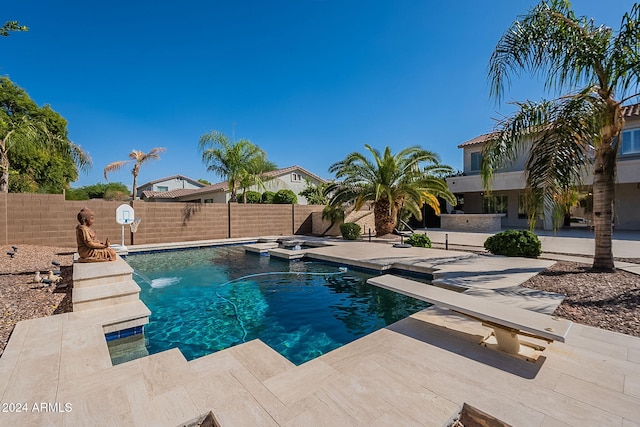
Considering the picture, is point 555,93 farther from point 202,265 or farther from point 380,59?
point 202,265

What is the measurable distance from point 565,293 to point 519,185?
49.1ft

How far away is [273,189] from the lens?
26.0 m

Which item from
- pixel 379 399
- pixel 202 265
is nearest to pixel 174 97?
pixel 202 265

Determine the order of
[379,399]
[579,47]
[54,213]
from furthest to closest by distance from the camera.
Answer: [54,213], [579,47], [379,399]

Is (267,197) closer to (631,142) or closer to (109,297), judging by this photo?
(109,297)

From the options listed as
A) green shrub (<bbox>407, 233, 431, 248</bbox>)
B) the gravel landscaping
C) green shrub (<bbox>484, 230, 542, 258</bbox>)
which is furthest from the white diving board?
green shrub (<bbox>407, 233, 431, 248</bbox>)

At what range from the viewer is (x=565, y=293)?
5.55 metres

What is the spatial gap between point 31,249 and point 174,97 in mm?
10903

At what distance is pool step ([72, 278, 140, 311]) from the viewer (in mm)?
4891

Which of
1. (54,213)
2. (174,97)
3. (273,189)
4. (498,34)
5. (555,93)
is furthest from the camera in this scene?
(273,189)

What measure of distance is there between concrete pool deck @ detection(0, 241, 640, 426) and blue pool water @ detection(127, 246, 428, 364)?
3.84 ft

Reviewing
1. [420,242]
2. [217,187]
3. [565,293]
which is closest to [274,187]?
[217,187]

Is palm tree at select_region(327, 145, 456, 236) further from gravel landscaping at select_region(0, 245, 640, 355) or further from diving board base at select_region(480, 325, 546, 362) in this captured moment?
diving board base at select_region(480, 325, 546, 362)

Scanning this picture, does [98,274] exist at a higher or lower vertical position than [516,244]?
lower
